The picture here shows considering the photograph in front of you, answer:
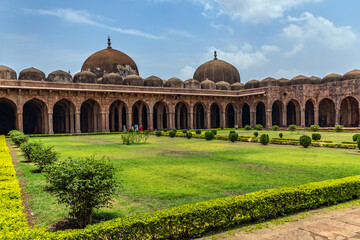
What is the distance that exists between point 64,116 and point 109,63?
8.25 metres

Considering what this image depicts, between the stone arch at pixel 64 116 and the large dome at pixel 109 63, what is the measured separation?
564cm

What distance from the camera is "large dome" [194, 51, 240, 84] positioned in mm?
42844

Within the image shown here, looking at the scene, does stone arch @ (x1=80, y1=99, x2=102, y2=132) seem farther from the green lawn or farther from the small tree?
the small tree

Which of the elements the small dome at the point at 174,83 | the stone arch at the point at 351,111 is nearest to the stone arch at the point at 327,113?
the stone arch at the point at 351,111

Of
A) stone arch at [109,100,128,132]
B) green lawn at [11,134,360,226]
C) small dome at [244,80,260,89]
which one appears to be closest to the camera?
green lawn at [11,134,360,226]

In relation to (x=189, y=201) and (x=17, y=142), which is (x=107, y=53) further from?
(x=189, y=201)

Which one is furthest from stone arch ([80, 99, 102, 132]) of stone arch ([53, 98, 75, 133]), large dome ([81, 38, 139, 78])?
large dome ([81, 38, 139, 78])

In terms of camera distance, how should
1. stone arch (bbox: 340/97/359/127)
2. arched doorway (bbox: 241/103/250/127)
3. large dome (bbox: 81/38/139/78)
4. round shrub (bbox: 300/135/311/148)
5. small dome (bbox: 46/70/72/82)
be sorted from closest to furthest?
round shrub (bbox: 300/135/311/148), small dome (bbox: 46/70/72/82), stone arch (bbox: 340/97/359/127), large dome (bbox: 81/38/139/78), arched doorway (bbox: 241/103/250/127)

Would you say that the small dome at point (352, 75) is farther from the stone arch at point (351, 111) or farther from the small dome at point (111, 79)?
the small dome at point (111, 79)

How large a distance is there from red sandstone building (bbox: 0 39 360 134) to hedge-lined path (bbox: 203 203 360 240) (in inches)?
1001

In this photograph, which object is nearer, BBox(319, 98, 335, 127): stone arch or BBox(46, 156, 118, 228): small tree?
BBox(46, 156, 118, 228): small tree

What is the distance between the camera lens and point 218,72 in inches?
1692

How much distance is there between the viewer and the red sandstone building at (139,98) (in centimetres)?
2714

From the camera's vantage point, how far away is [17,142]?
15.6 meters
